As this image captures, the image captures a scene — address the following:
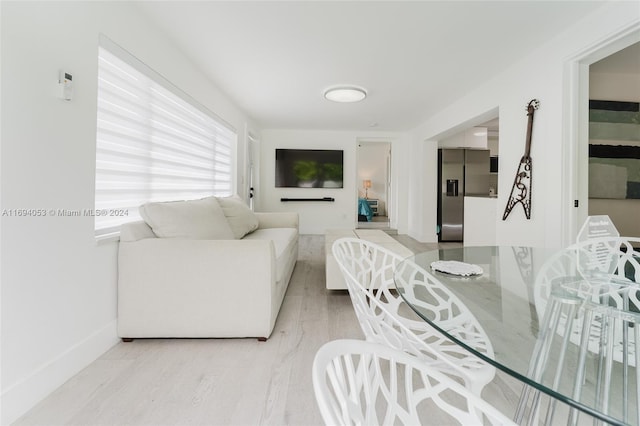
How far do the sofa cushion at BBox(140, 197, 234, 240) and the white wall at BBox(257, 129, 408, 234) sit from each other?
3.62 meters

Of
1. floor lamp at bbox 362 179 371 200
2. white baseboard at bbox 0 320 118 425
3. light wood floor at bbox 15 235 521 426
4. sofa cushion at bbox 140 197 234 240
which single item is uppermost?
floor lamp at bbox 362 179 371 200

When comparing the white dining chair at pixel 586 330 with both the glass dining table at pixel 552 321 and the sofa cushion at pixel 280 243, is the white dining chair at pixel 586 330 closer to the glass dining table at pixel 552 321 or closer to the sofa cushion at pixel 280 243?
the glass dining table at pixel 552 321

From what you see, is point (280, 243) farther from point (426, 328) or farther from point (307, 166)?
point (307, 166)

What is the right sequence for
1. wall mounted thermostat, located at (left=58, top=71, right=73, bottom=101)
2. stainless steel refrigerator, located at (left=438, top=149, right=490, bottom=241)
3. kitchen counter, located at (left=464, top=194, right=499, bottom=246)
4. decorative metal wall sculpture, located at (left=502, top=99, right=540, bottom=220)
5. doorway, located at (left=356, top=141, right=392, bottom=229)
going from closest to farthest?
wall mounted thermostat, located at (left=58, top=71, right=73, bottom=101)
decorative metal wall sculpture, located at (left=502, top=99, right=540, bottom=220)
kitchen counter, located at (left=464, top=194, right=499, bottom=246)
stainless steel refrigerator, located at (left=438, top=149, right=490, bottom=241)
doorway, located at (left=356, top=141, right=392, bottom=229)

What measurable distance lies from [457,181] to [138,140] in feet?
17.0

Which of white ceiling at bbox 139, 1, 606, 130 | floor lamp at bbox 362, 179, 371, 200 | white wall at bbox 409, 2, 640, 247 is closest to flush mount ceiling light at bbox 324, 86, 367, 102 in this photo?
white ceiling at bbox 139, 1, 606, 130

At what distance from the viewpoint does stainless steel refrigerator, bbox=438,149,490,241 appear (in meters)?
5.27

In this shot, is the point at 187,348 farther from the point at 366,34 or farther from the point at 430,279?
the point at 366,34

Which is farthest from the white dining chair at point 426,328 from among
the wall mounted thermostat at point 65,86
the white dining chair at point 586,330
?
the wall mounted thermostat at point 65,86

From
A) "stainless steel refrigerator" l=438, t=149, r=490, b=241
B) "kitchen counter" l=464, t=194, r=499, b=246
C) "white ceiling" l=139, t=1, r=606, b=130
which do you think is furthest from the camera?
"stainless steel refrigerator" l=438, t=149, r=490, b=241

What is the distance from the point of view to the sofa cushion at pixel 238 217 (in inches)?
110

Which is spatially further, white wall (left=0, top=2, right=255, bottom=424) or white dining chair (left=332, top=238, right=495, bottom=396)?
white wall (left=0, top=2, right=255, bottom=424)

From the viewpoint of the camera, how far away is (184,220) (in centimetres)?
192

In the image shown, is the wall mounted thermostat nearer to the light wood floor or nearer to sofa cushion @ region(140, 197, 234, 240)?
sofa cushion @ region(140, 197, 234, 240)
